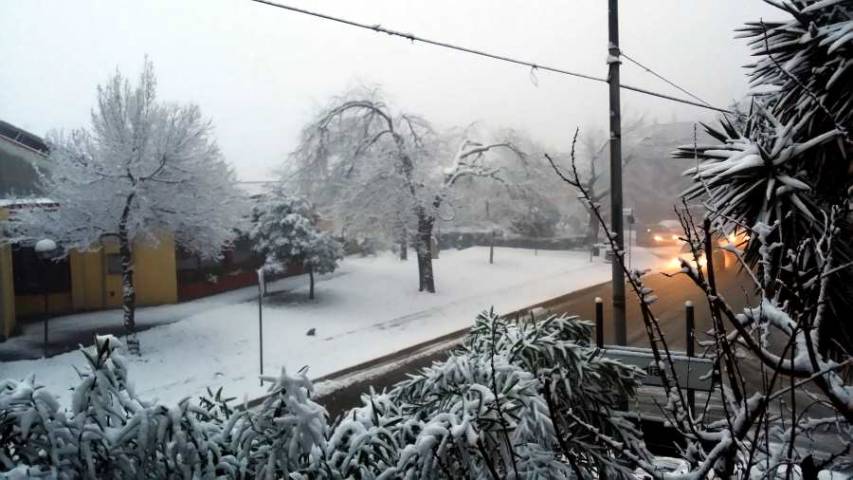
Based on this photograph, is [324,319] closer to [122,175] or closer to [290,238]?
[290,238]

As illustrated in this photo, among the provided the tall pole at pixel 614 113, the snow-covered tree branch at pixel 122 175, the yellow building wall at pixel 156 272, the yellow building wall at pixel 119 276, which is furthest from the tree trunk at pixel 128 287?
the tall pole at pixel 614 113

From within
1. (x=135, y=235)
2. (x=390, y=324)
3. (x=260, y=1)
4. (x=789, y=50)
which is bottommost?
(x=390, y=324)

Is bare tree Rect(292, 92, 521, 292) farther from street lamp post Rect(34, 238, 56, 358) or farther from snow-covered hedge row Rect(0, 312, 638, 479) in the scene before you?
snow-covered hedge row Rect(0, 312, 638, 479)

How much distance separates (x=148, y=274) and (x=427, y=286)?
21.3ft

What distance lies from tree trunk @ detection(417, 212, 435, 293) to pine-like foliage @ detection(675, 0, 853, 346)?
11060 millimetres

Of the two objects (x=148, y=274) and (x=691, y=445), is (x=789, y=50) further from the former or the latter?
(x=148, y=274)

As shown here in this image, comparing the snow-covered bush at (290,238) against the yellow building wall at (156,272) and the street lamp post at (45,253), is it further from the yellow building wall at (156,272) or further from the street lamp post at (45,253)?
the street lamp post at (45,253)

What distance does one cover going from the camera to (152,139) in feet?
30.1

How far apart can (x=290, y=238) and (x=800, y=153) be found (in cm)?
1221

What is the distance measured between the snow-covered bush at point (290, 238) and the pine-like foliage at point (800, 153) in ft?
37.5

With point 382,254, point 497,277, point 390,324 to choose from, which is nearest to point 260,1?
point 390,324

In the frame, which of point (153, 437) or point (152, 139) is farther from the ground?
point (152, 139)

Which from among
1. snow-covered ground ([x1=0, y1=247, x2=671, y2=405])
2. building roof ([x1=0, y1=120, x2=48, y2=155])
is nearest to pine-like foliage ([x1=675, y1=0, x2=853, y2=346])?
snow-covered ground ([x1=0, y1=247, x2=671, y2=405])

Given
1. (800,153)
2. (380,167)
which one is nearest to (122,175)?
(380,167)
